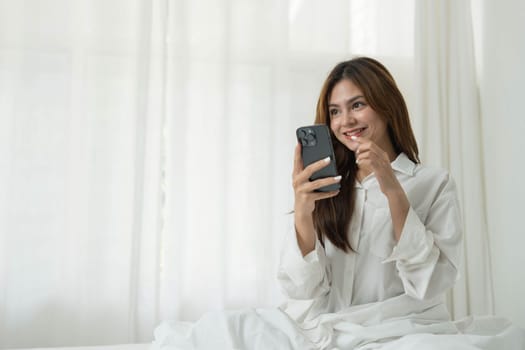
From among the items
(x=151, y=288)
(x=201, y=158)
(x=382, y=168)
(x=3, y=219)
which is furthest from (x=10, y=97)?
(x=382, y=168)

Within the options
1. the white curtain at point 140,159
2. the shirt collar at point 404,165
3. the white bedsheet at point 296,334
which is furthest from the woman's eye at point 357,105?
the white curtain at point 140,159

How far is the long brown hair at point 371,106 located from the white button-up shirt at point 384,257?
0.10 ft

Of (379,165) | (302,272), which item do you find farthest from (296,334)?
(379,165)

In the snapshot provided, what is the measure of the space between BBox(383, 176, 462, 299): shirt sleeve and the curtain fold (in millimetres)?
1151

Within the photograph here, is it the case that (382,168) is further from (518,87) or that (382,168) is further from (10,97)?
(10,97)

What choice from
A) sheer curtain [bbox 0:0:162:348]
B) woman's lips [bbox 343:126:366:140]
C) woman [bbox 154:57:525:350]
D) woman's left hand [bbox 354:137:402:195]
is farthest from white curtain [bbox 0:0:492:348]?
woman's left hand [bbox 354:137:402:195]

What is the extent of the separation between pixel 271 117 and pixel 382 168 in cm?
110

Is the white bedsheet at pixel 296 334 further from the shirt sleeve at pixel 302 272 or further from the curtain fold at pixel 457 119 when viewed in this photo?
the curtain fold at pixel 457 119

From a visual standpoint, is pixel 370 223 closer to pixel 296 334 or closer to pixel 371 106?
pixel 371 106

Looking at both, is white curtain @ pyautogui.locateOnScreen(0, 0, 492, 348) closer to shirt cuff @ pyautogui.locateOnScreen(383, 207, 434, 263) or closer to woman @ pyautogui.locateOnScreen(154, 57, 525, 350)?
woman @ pyautogui.locateOnScreen(154, 57, 525, 350)

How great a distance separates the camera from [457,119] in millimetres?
2449

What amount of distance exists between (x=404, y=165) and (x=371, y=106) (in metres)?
0.19

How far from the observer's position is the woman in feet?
3.96

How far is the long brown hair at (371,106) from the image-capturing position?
146 cm
